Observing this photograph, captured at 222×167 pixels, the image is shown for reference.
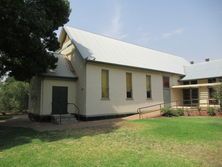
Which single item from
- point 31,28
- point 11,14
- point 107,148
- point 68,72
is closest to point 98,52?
point 68,72

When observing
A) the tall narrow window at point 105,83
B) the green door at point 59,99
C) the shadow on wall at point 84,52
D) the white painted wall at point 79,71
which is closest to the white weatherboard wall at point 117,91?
the tall narrow window at point 105,83

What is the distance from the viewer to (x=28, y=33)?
12.4m

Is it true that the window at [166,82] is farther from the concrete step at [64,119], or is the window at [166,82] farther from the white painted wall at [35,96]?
the white painted wall at [35,96]

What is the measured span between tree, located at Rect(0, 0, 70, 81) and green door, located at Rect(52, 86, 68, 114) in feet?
6.80

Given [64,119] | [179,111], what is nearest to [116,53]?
[179,111]

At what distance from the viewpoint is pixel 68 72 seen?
18.0 meters

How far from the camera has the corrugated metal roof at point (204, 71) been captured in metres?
23.8

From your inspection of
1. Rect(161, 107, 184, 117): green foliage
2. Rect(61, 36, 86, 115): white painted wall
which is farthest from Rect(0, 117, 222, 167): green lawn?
Rect(161, 107, 184, 117): green foliage

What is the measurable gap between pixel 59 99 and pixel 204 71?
58.6ft

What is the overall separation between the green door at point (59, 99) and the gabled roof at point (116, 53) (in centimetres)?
333

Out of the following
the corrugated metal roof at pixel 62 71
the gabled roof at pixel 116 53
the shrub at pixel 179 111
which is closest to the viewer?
the corrugated metal roof at pixel 62 71

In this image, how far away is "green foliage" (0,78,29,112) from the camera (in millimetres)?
27203

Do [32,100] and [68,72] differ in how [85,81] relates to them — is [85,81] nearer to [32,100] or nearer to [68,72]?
[68,72]

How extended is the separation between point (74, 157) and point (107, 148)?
60.9 inches
